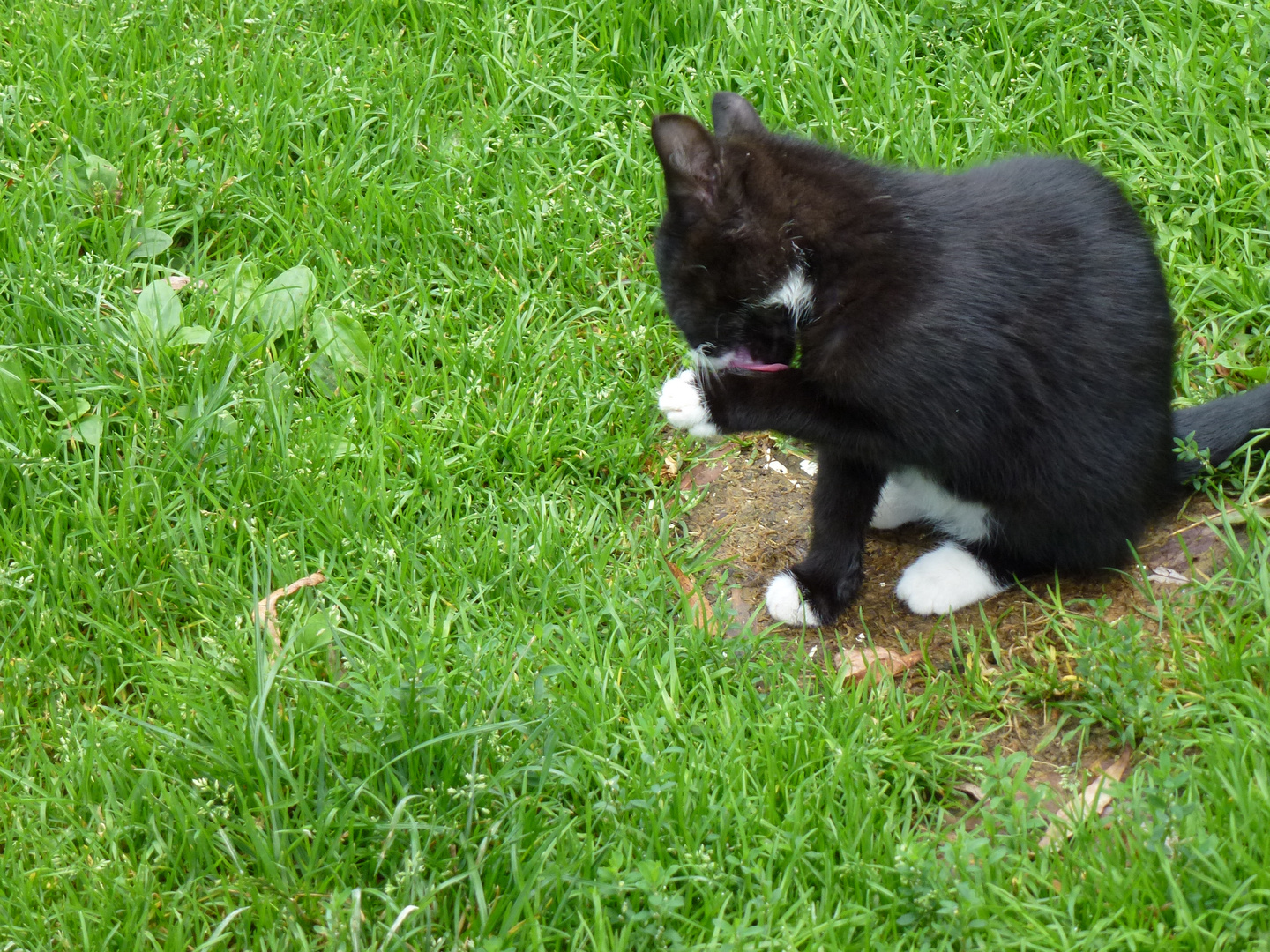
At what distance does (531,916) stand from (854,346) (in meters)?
1.20

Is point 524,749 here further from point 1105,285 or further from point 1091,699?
point 1105,285

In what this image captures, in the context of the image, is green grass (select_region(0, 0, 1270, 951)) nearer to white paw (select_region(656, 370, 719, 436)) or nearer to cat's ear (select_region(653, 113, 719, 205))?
white paw (select_region(656, 370, 719, 436))

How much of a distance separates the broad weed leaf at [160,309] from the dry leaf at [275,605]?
31.8 inches

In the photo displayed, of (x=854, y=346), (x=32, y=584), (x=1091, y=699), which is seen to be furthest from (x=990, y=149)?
(x=32, y=584)

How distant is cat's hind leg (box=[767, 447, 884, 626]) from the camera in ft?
9.07

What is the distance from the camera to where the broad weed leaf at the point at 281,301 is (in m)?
3.16

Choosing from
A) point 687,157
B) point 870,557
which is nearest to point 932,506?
point 870,557

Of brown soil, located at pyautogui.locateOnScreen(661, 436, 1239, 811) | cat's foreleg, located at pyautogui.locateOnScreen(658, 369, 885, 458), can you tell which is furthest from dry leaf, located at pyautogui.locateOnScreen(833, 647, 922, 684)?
cat's foreleg, located at pyautogui.locateOnScreen(658, 369, 885, 458)

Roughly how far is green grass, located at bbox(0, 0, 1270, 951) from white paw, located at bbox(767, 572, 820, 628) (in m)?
0.15

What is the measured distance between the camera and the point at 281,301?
3.20 meters

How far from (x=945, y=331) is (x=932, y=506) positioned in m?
0.59

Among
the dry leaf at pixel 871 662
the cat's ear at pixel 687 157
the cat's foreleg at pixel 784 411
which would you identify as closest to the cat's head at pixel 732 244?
the cat's ear at pixel 687 157

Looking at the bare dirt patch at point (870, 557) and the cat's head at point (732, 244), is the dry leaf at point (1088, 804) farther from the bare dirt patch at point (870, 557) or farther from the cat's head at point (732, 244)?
the cat's head at point (732, 244)

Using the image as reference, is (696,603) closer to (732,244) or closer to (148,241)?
(732,244)
